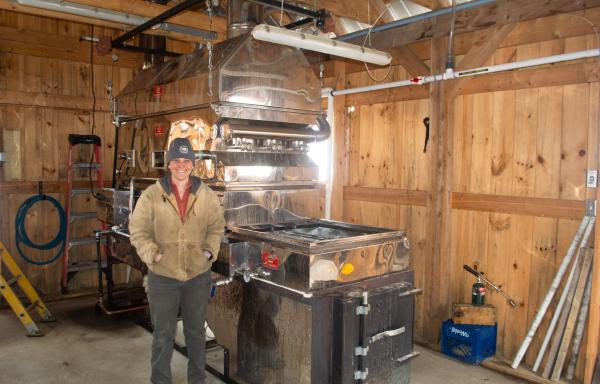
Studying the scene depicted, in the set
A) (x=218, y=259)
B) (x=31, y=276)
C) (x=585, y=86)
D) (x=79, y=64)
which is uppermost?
(x=79, y=64)

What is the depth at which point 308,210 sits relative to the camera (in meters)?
3.98

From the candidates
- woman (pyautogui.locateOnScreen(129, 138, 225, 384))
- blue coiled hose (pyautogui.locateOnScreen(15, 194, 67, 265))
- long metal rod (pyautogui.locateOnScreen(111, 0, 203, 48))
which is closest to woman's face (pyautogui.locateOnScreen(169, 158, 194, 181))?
woman (pyautogui.locateOnScreen(129, 138, 225, 384))

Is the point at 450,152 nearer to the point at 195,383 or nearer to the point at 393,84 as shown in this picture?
the point at 393,84

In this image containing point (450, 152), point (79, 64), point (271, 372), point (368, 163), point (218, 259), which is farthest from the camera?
point (79, 64)

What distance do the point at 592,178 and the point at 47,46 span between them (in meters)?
5.01

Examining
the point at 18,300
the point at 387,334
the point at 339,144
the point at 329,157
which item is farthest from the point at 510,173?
the point at 18,300

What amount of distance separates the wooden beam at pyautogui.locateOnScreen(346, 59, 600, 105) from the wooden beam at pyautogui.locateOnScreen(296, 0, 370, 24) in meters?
0.72

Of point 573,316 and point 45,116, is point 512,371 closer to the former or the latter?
point 573,316

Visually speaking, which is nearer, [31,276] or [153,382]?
[153,382]

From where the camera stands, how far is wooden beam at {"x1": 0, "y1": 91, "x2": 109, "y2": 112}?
15.9 feet

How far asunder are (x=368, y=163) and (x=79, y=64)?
324 cm

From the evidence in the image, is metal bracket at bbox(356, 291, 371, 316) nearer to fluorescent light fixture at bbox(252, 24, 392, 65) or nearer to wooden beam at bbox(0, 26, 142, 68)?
fluorescent light fixture at bbox(252, 24, 392, 65)

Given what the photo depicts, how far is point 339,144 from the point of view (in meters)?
5.14

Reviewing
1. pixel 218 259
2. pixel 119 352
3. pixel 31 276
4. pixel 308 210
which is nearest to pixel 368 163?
pixel 308 210
